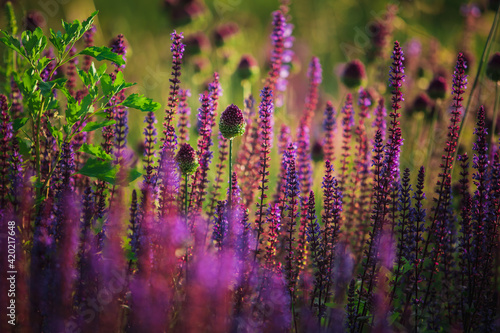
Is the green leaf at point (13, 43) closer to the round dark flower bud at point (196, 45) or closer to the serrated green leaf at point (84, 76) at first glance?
the serrated green leaf at point (84, 76)

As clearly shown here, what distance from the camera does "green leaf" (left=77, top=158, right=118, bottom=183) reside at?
2.32m

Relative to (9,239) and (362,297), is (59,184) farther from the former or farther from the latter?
(362,297)

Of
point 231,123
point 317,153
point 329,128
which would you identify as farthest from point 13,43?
point 317,153

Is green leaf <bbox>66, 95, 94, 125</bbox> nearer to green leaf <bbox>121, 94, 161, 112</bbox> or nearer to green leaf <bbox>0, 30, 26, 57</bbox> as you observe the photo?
green leaf <bbox>121, 94, 161, 112</bbox>

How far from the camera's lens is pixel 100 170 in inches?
92.8

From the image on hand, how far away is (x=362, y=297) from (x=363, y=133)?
1.70m

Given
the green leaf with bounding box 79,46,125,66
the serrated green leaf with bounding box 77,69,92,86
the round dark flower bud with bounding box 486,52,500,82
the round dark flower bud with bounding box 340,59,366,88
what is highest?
the round dark flower bud with bounding box 340,59,366,88

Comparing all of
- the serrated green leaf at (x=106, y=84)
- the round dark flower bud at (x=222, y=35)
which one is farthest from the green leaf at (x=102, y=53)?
the round dark flower bud at (x=222, y=35)

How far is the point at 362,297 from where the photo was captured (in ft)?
8.21

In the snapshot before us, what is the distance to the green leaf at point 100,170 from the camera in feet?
7.60

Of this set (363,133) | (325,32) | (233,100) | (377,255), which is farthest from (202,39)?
(377,255)

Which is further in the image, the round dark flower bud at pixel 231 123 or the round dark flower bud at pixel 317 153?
the round dark flower bud at pixel 317 153

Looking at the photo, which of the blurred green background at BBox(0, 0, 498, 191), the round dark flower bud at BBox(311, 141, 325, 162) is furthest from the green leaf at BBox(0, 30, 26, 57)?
the round dark flower bud at BBox(311, 141, 325, 162)

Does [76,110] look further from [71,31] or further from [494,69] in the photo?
[494,69]
